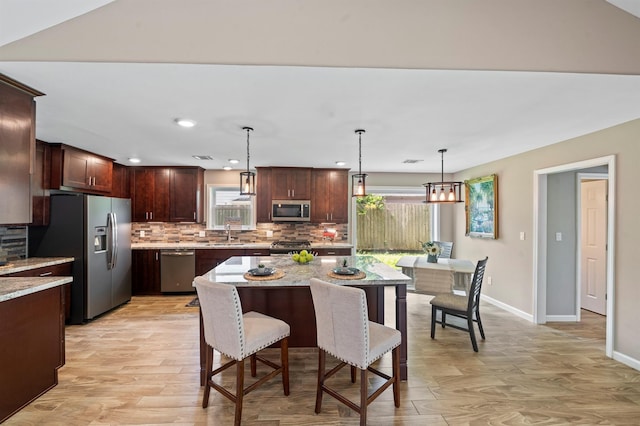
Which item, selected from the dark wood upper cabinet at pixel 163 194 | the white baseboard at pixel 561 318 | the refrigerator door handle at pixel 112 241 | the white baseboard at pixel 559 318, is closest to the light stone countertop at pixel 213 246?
the dark wood upper cabinet at pixel 163 194

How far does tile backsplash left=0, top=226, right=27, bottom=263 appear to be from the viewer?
11.6 ft

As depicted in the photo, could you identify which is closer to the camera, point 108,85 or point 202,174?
point 108,85

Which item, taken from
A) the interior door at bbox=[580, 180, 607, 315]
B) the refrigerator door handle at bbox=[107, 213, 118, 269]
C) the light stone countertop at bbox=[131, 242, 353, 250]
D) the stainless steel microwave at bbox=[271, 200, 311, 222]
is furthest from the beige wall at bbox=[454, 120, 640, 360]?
the refrigerator door handle at bbox=[107, 213, 118, 269]

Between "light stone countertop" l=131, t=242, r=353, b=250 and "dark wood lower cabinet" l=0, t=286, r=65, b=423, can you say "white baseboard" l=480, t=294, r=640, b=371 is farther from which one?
"dark wood lower cabinet" l=0, t=286, r=65, b=423

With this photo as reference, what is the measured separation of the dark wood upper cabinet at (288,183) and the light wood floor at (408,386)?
8.81 feet

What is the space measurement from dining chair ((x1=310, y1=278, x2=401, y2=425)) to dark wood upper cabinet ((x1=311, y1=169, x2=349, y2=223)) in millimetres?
3448

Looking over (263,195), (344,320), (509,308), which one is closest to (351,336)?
(344,320)

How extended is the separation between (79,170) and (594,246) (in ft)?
23.9

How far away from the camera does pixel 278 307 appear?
2.95m

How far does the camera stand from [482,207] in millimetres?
4953

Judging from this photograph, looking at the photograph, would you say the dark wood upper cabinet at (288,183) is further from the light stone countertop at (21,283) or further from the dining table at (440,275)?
the light stone countertop at (21,283)

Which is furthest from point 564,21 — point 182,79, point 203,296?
point 203,296

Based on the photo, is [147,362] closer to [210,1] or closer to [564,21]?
[210,1]

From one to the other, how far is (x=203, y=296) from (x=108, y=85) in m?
1.58
